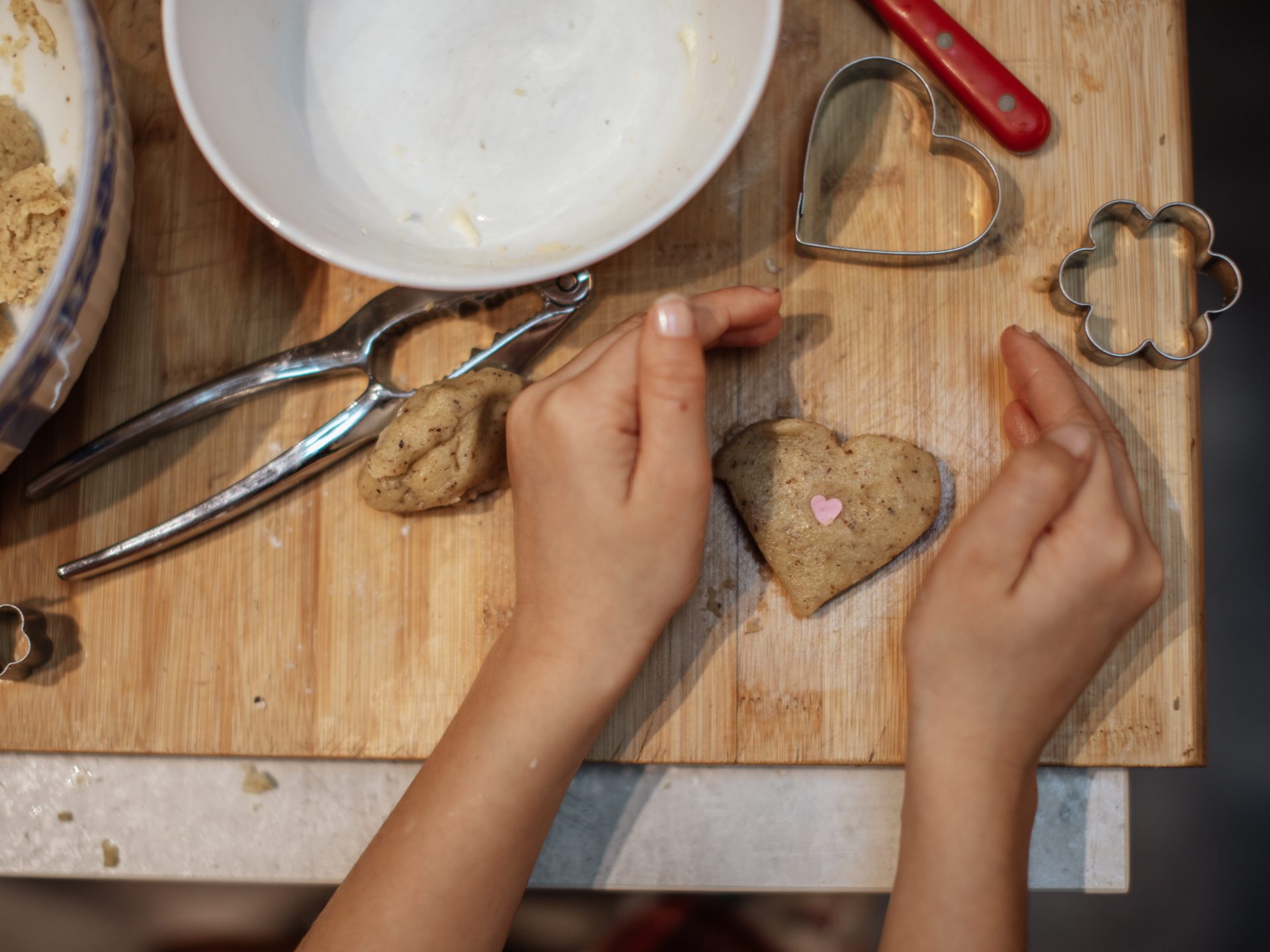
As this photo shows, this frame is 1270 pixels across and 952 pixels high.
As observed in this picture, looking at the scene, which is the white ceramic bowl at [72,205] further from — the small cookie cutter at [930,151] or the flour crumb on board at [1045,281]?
the flour crumb on board at [1045,281]

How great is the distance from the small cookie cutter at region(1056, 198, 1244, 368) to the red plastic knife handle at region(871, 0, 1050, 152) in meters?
0.11

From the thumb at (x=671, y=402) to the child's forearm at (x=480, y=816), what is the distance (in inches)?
7.5

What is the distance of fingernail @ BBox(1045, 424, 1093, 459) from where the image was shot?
805 millimetres

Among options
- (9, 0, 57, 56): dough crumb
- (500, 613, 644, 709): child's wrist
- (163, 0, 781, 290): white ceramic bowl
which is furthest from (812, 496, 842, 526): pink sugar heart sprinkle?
(9, 0, 57, 56): dough crumb

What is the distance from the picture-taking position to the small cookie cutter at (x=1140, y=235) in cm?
88

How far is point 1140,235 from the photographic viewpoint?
92 centimetres

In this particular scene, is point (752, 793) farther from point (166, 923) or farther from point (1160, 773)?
point (166, 923)

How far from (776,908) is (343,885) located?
71 centimetres

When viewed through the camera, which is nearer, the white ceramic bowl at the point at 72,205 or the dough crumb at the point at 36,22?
the white ceramic bowl at the point at 72,205

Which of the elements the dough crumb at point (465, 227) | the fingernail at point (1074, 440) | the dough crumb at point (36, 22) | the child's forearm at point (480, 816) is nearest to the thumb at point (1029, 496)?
the fingernail at point (1074, 440)

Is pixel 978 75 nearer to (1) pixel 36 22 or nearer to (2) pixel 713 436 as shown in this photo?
(2) pixel 713 436

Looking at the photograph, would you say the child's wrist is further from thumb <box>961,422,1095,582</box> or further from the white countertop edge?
thumb <box>961,422,1095,582</box>

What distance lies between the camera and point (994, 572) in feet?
2.67

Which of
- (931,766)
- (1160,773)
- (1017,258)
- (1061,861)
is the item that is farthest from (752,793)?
(1160,773)
